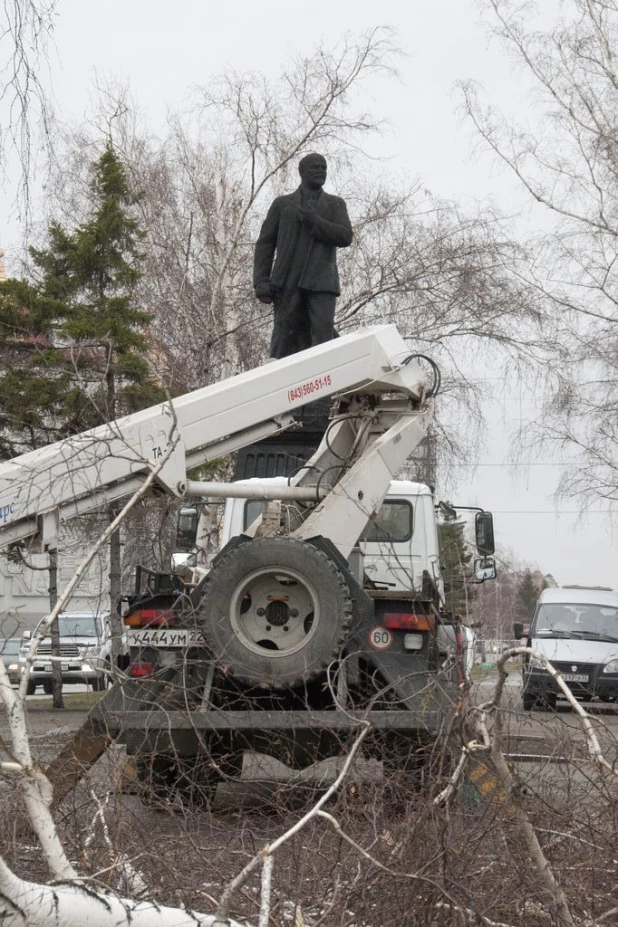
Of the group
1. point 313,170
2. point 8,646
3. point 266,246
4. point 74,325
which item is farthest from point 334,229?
point 8,646

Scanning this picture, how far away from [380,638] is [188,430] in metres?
1.66

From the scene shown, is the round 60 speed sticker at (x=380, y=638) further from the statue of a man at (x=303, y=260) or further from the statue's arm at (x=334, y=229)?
the statue's arm at (x=334, y=229)

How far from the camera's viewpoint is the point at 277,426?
844 cm

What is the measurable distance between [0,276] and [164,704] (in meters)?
15.5

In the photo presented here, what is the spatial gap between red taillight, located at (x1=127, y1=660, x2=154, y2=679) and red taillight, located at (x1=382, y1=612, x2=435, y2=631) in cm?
140

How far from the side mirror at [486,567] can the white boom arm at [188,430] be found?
2045mm

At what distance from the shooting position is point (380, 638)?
7.83 metres

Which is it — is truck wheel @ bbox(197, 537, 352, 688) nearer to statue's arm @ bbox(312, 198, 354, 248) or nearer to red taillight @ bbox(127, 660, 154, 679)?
red taillight @ bbox(127, 660, 154, 679)

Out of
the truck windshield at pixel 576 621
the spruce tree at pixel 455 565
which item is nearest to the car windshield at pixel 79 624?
the truck windshield at pixel 576 621

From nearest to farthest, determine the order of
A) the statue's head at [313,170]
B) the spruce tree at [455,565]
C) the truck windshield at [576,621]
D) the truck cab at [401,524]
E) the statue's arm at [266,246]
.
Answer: the spruce tree at [455,565]
the truck cab at [401,524]
the statue's head at [313,170]
the statue's arm at [266,246]
the truck windshield at [576,621]

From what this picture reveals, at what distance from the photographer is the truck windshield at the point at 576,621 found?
71.8ft

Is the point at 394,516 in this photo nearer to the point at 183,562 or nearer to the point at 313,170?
the point at 183,562

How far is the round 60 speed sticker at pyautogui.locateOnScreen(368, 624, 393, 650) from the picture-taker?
25.6ft

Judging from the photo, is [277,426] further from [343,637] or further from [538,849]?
[538,849]
